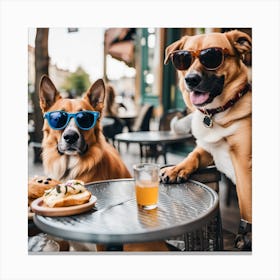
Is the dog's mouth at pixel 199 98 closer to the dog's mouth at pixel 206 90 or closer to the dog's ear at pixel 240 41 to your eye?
the dog's mouth at pixel 206 90

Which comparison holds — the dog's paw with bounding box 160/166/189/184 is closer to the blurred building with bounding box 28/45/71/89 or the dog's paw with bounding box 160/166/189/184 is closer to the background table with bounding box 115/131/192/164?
the background table with bounding box 115/131/192/164

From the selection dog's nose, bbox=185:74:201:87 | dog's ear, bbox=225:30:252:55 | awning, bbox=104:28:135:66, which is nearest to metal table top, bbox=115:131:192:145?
dog's nose, bbox=185:74:201:87

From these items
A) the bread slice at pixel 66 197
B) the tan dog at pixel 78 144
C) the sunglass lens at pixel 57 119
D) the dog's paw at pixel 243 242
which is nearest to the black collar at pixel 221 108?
the tan dog at pixel 78 144

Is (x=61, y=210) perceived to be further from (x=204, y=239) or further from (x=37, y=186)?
(x=204, y=239)

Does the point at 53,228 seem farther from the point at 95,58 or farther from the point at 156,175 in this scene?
the point at 95,58
